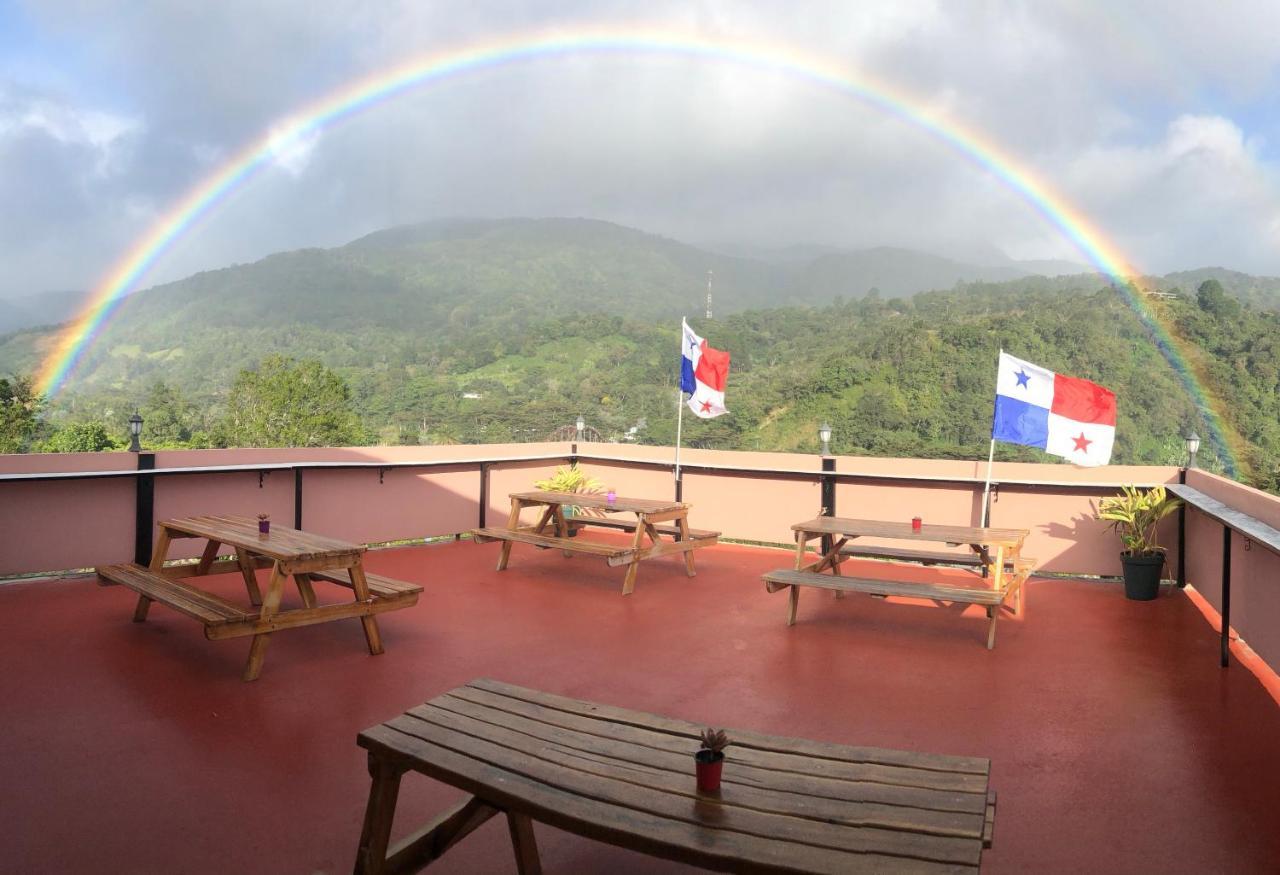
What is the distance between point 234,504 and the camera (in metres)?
7.05

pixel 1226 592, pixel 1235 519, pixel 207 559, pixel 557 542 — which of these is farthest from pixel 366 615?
pixel 1226 592

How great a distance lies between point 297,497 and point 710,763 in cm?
638

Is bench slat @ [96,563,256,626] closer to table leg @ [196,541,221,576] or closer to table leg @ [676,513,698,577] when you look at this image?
table leg @ [196,541,221,576]

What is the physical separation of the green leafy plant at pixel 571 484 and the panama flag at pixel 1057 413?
4.06 m

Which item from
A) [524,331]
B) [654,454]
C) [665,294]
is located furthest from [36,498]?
[665,294]

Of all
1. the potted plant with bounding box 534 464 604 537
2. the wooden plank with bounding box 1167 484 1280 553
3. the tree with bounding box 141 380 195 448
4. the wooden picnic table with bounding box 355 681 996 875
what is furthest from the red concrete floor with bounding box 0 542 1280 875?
the tree with bounding box 141 380 195 448

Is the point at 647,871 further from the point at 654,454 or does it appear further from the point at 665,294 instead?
the point at 665,294

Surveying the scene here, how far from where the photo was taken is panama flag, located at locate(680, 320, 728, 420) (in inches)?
311

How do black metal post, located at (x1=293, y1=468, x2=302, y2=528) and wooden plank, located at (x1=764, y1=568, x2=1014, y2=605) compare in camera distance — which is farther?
black metal post, located at (x1=293, y1=468, x2=302, y2=528)

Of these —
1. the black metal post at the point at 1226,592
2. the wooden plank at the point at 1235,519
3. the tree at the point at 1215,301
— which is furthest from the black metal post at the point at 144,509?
the tree at the point at 1215,301

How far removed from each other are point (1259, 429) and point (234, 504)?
980 inches

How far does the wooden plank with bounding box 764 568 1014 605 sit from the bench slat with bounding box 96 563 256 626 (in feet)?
9.82

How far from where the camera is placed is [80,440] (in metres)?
→ 23.7

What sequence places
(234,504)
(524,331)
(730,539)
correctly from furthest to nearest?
1. (524,331)
2. (730,539)
3. (234,504)
